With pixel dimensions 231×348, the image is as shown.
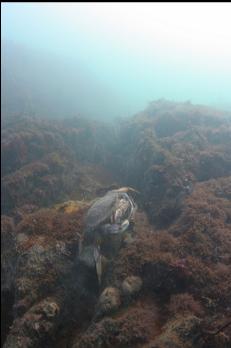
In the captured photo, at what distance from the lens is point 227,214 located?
28.6 ft

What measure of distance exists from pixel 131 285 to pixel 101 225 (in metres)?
1.71

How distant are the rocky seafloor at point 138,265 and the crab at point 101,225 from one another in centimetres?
29

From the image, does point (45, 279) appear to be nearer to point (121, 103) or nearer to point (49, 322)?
point (49, 322)

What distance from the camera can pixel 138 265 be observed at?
681cm

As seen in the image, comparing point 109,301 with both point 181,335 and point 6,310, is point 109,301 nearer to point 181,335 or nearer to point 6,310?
point 181,335

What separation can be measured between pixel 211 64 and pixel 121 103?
502 ft

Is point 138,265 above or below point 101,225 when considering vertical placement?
below

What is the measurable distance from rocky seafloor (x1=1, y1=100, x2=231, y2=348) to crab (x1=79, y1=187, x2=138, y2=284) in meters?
0.29

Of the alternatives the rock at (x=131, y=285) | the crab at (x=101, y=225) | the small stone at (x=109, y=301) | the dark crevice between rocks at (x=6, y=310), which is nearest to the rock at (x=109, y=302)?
the small stone at (x=109, y=301)

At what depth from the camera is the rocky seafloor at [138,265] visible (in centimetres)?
545

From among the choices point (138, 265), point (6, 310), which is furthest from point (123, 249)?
point (6, 310)

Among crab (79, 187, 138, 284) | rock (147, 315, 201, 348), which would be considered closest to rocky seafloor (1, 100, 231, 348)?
rock (147, 315, 201, 348)

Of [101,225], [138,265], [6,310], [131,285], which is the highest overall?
[101,225]

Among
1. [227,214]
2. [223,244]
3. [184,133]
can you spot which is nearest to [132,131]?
[184,133]
